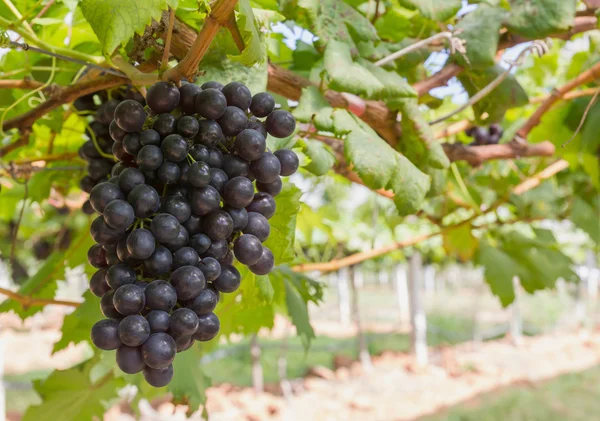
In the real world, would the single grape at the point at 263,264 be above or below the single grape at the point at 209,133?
below

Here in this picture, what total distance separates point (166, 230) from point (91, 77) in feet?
1.14

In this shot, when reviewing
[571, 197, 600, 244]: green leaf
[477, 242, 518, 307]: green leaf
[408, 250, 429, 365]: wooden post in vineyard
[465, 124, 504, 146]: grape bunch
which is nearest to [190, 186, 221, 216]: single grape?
[465, 124, 504, 146]: grape bunch

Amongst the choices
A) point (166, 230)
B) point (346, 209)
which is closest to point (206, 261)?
point (166, 230)

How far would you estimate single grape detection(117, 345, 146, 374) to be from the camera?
1.49ft

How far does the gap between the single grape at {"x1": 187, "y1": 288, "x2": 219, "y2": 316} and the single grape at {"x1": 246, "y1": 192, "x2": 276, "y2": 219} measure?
10 centimetres

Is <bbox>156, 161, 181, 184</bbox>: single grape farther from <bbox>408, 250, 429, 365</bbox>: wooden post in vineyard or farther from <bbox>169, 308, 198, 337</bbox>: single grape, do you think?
<bbox>408, 250, 429, 365</bbox>: wooden post in vineyard

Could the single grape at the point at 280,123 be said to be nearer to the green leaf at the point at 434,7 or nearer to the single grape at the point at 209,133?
the single grape at the point at 209,133

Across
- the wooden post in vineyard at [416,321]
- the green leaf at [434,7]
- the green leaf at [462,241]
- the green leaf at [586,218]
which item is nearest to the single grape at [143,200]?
the green leaf at [434,7]

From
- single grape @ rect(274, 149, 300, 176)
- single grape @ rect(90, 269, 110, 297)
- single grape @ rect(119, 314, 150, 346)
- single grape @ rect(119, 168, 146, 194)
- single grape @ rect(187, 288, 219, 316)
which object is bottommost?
single grape @ rect(90, 269, 110, 297)

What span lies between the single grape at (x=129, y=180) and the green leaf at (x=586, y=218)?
6.02 feet

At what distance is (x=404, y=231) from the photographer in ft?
16.6

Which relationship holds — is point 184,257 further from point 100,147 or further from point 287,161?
point 100,147

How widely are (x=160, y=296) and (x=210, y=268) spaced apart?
6 cm

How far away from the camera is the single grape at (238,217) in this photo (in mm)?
523
